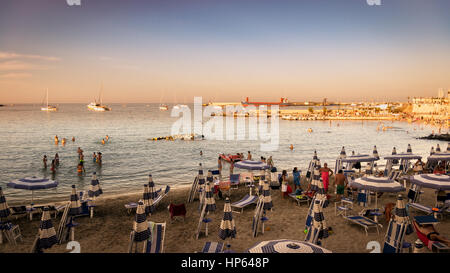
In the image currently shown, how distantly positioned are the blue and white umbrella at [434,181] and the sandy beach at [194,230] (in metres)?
1.57

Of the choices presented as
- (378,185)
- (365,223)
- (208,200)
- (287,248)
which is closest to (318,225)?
(287,248)

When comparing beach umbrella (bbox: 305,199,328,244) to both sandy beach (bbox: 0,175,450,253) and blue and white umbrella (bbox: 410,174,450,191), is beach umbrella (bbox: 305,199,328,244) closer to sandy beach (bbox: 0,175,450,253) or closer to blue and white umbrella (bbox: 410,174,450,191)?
sandy beach (bbox: 0,175,450,253)

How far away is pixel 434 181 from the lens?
9328mm

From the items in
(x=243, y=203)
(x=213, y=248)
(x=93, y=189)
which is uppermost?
(x=93, y=189)

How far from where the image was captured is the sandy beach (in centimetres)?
870

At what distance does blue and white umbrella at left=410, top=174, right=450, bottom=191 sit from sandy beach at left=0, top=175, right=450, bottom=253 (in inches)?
61.9

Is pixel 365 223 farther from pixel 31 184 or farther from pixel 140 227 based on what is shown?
pixel 31 184

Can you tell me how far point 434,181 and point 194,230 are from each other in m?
8.59

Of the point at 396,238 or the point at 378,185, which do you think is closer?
the point at 396,238

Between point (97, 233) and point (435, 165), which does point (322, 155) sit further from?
point (97, 233)
